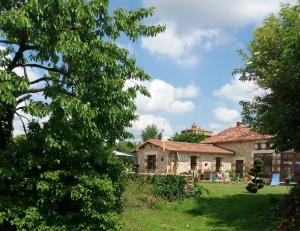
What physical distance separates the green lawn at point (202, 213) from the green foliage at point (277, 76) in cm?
287

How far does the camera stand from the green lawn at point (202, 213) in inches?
634

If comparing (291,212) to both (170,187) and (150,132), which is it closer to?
(170,187)

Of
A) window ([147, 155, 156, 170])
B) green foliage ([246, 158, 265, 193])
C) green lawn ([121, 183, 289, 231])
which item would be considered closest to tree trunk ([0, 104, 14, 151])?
green lawn ([121, 183, 289, 231])

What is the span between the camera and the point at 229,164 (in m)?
44.7

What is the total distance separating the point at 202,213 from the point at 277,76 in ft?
19.7

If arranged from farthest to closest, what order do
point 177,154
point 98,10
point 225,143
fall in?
point 225,143 → point 177,154 → point 98,10

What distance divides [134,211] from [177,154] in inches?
933

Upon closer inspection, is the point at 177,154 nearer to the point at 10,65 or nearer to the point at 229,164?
the point at 229,164

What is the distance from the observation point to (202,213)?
18.8 m

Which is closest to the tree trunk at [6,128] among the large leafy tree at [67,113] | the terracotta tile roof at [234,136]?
the large leafy tree at [67,113]

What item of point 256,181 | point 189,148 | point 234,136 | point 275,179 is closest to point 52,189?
point 256,181

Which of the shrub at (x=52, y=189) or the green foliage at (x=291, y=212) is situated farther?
the green foliage at (x=291, y=212)

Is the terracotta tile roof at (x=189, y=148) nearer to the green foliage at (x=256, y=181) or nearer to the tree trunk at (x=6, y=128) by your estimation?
the green foliage at (x=256, y=181)

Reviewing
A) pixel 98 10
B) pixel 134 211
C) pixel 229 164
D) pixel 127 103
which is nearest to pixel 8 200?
pixel 127 103
